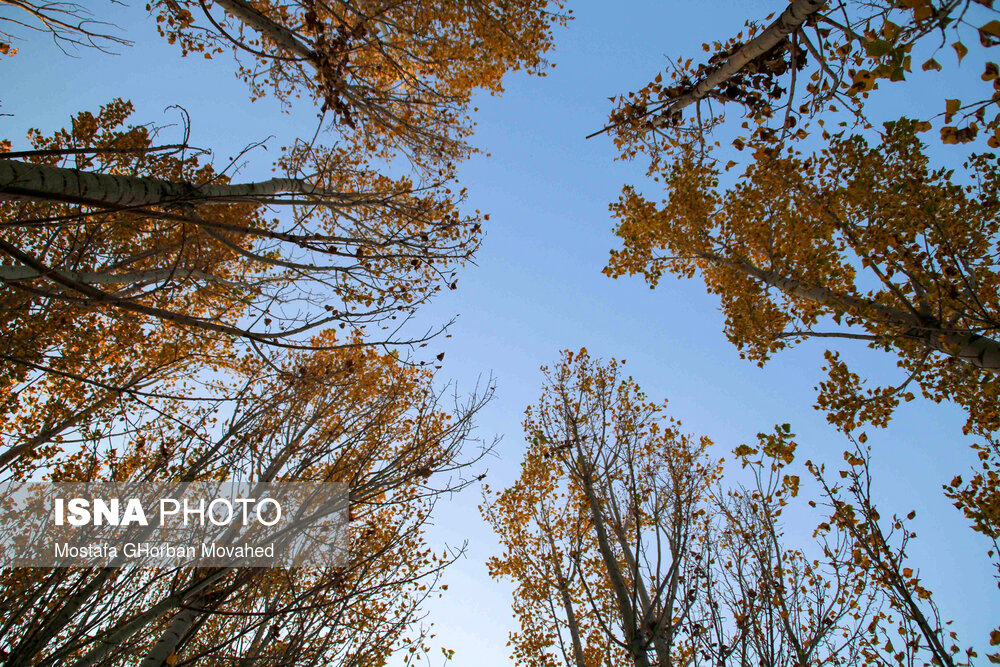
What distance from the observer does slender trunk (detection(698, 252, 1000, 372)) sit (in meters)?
3.23

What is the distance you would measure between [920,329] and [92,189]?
5448 mm

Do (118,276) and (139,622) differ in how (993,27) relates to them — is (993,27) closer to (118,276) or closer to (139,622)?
(139,622)

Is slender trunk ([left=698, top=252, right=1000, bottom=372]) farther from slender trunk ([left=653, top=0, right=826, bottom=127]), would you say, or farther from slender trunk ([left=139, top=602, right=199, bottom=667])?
slender trunk ([left=139, top=602, right=199, bottom=667])

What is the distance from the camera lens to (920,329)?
350 cm

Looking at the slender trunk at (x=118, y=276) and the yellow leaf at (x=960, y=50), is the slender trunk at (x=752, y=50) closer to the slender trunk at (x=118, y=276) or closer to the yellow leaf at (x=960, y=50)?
the yellow leaf at (x=960, y=50)

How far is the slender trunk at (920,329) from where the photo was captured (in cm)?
323

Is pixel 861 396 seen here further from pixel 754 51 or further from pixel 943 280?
pixel 754 51

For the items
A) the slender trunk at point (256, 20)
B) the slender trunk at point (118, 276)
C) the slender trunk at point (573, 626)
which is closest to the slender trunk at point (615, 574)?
the slender trunk at point (573, 626)

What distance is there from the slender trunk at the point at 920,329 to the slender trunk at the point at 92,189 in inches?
179

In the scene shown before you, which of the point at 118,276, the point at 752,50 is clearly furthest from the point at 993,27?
the point at 118,276

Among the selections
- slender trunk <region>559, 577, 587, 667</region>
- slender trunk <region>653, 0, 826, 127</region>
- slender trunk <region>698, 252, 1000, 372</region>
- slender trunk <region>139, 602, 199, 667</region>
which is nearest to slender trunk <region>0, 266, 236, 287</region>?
slender trunk <region>139, 602, 199, 667</region>

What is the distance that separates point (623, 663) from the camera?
7508mm

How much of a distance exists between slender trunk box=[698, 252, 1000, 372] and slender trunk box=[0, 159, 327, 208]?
4.55 m

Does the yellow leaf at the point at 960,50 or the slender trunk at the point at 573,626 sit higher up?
the yellow leaf at the point at 960,50
